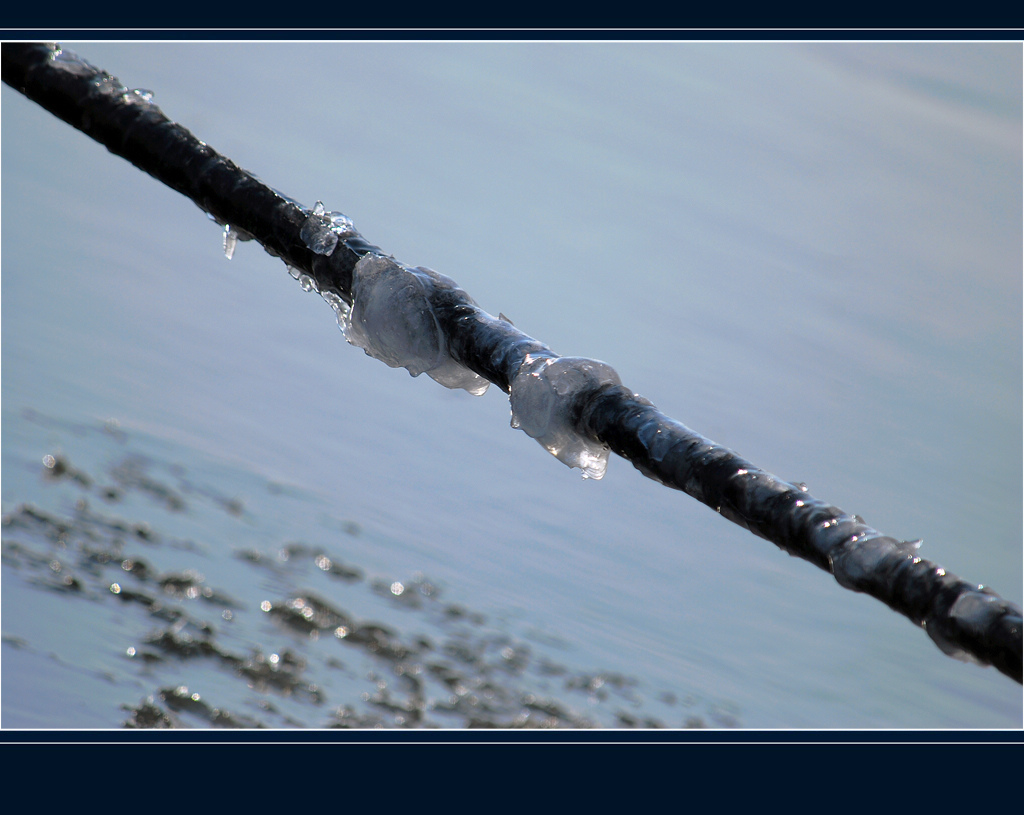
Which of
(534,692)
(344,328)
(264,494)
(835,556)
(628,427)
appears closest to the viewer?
(835,556)

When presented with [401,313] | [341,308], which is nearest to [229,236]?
[341,308]

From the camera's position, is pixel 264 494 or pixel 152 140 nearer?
pixel 152 140

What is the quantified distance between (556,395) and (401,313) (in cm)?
29

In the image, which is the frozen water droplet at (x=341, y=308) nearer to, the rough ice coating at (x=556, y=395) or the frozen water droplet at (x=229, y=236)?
the frozen water droplet at (x=229, y=236)

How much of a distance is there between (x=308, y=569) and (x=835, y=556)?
9.31 feet

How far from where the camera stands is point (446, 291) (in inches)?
52.7

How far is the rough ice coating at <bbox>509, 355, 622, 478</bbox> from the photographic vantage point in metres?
1.18

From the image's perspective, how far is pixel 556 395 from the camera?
1184mm

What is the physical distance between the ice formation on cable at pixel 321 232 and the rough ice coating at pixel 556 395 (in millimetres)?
361

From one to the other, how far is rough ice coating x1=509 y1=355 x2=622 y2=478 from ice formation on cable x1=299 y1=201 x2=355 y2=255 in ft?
1.18

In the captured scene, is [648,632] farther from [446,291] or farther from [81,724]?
[446,291]

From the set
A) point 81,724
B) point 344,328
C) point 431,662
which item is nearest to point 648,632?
point 431,662

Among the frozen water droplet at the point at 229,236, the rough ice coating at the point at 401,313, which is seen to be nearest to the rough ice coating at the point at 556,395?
the rough ice coating at the point at 401,313

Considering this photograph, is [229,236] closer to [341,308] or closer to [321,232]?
[341,308]
